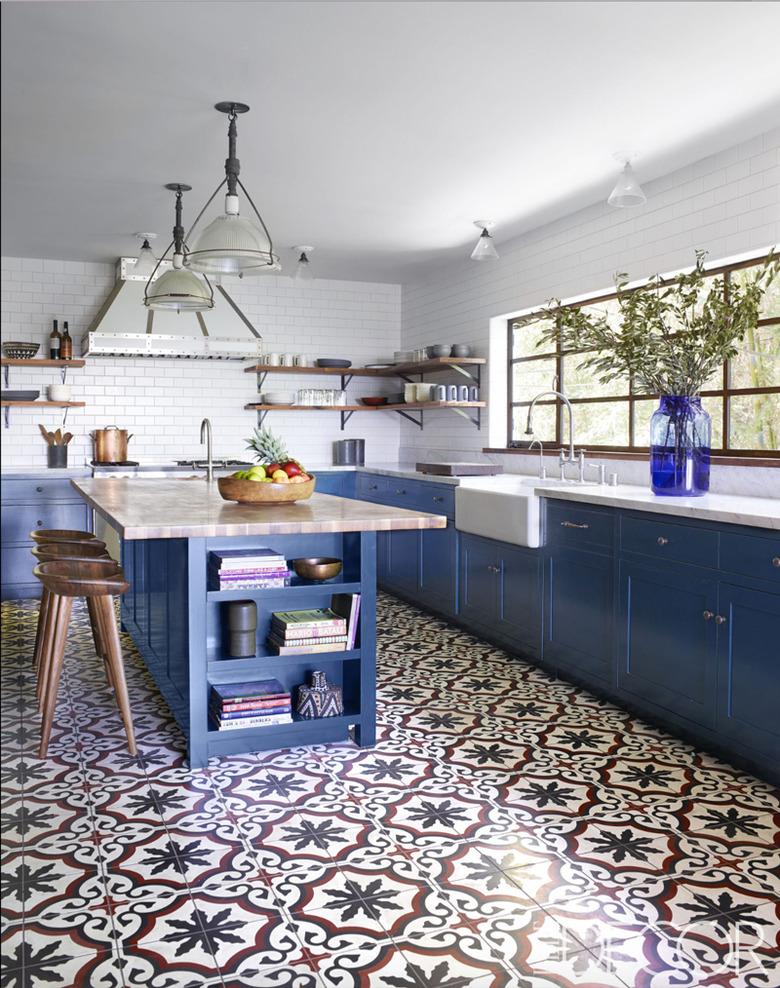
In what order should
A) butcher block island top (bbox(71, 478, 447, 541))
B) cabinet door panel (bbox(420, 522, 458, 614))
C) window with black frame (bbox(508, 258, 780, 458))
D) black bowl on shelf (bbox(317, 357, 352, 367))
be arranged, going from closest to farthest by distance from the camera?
butcher block island top (bbox(71, 478, 447, 541))
window with black frame (bbox(508, 258, 780, 458))
cabinet door panel (bbox(420, 522, 458, 614))
black bowl on shelf (bbox(317, 357, 352, 367))

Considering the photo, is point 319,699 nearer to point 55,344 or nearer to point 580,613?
point 580,613

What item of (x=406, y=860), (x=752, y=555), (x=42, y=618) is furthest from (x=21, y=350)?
(x=752, y=555)

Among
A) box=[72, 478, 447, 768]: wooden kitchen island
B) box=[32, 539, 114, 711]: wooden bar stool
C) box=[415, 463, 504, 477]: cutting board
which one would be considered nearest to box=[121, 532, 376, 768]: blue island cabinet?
box=[72, 478, 447, 768]: wooden kitchen island

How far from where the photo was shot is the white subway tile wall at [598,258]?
381 centimetres

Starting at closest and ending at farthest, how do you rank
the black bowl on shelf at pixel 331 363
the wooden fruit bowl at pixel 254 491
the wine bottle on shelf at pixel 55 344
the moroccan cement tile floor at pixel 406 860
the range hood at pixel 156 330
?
the moroccan cement tile floor at pixel 406 860 → the wooden fruit bowl at pixel 254 491 → the range hood at pixel 156 330 → the wine bottle on shelf at pixel 55 344 → the black bowl on shelf at pixel 331 363

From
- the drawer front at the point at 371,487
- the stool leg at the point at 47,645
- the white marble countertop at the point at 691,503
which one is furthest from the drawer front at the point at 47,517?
the white marble countertop at the point at 691,503

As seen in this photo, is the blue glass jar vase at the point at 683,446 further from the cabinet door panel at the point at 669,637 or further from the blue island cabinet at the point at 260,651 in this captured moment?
the blue island cabinet at the point at 260,651

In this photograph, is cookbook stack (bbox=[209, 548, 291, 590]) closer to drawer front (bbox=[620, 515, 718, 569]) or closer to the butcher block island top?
the butcher block island top

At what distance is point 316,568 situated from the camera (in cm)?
311

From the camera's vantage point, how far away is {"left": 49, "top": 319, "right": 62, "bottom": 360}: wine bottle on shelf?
6367 millimetres

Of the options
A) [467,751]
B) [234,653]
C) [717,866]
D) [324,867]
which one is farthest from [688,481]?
[324,867]

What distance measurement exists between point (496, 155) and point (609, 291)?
121 centimetres

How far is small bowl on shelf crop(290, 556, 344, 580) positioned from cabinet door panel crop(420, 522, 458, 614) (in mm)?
2052

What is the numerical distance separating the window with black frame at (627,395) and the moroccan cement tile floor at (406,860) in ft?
4.94
